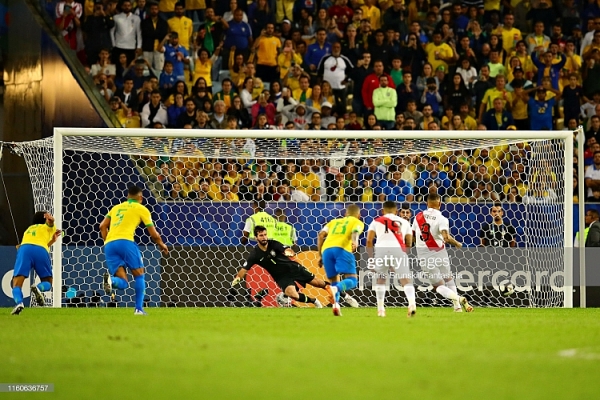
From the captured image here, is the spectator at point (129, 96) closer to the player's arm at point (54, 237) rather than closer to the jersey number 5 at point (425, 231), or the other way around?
the player's arm at point (54, 237)

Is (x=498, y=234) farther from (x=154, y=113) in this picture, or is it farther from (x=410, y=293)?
(x=154, y=113)

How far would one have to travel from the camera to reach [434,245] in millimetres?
14555

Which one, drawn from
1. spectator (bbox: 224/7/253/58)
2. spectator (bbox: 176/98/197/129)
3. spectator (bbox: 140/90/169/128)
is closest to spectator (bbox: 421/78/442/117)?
spectator (bbox: 224/7/253/58)

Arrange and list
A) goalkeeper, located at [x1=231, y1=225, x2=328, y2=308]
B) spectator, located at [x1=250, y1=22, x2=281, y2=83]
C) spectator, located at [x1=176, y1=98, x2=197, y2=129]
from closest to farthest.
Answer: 1. goalkeeper, located at [x1=231, y1=225, x2=328, y2=308]
2. spectator, located at [x1=176, y1=98, x2=197, y2=129]
3. spectator, located at [x1=250, y1=22, x2=281, y2=83]

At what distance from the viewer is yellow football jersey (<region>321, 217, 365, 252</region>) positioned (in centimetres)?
1347

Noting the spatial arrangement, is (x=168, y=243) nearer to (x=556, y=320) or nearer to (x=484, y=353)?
(x=556, y=320)

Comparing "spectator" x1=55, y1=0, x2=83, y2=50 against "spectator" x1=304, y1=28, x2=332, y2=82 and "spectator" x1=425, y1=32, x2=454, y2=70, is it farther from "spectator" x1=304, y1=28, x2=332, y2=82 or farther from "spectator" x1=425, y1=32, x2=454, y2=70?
"spectator" x1=425, y1=32, x2=454, y2=70

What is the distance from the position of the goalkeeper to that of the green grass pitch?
311 centimetres

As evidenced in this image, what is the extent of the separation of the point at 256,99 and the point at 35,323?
9.31 m

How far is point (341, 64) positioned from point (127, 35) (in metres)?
4.23

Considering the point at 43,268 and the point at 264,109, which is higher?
the point at 264,109

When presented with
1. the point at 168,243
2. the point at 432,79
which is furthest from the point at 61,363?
the point at 432,79

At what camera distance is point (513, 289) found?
1664 cm

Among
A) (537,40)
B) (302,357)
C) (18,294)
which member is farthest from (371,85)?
(302,357)
